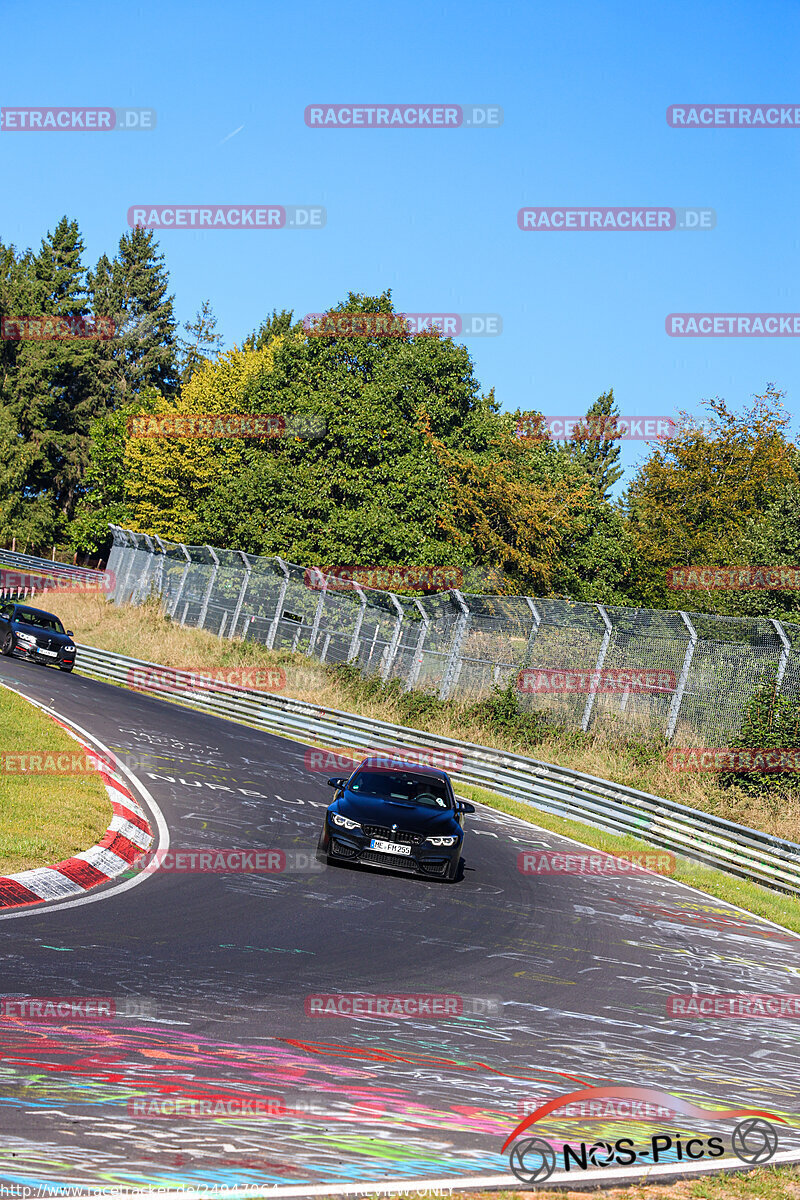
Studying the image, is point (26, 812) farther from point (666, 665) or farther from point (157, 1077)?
point (666, 665)

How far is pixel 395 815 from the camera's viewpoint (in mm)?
14039

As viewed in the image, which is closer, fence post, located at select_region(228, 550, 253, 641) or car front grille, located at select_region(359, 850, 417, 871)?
car front grille, located at select_region(359, 850, 417, 871)

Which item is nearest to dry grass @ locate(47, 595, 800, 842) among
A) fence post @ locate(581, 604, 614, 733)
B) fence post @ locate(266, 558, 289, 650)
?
fence post @ locate(266, 558, 289, 650)

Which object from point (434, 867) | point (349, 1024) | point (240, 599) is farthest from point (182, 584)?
point (349, 1024)

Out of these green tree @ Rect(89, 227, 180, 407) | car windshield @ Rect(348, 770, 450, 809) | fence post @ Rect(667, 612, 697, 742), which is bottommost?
car windshield @ Rect(348, 770, 450, 809)

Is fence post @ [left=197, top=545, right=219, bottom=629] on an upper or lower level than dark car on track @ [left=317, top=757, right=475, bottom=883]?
upper

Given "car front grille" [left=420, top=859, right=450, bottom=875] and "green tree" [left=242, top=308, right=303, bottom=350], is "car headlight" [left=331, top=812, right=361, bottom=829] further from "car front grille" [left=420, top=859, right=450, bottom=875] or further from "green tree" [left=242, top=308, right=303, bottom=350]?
"green tree" [left=242, top=308, right=303, bottom=350]

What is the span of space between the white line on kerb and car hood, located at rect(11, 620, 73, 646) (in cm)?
634

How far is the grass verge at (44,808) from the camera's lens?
1114 cm

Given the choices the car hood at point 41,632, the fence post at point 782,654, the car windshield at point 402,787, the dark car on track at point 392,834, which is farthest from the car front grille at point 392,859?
the car hood at point 41,632

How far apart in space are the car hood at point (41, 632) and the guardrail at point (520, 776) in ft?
8.26

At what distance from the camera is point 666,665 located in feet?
77.4

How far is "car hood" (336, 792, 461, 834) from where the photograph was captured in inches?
546

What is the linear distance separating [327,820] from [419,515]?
32.3 meters
